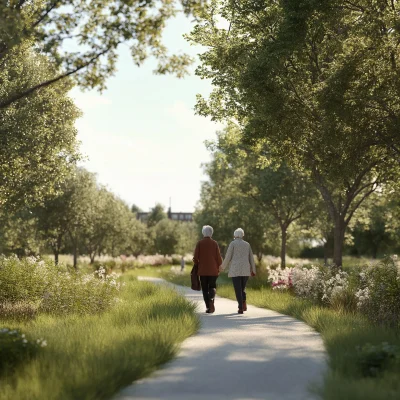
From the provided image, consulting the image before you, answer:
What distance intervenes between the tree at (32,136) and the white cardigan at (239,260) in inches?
347

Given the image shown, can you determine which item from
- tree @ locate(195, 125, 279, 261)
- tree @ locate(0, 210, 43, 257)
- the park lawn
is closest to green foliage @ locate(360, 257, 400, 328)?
the park lawn

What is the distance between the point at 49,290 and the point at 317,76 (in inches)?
368

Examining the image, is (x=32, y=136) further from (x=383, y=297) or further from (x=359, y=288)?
(x=383, y=297)

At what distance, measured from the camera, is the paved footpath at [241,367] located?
5.65 m

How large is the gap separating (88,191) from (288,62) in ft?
63.1

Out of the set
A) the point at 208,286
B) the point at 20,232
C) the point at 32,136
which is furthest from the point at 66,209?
the point at 208,286

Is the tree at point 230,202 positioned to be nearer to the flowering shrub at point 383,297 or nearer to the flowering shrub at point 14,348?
the flowering shrub at point 383,297

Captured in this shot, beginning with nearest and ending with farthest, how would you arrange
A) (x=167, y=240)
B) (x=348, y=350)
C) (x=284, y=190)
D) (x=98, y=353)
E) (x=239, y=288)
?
(x=98, y=353) < (x=348, y=350) < (x=239, y=288) < (x=284, y=190) < (x=167, y=240)

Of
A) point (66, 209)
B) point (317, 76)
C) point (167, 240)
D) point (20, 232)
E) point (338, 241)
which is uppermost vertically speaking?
point (317, 76)

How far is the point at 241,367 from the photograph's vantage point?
6688 millimetres

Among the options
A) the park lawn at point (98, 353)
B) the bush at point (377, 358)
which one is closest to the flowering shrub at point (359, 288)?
the bush at point (377, 358)

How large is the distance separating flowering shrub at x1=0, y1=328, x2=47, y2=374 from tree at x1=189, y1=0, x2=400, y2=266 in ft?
27.8

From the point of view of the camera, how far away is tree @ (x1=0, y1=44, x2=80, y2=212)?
735 inches

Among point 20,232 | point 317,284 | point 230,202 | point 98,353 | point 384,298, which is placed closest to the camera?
point 98,353
